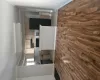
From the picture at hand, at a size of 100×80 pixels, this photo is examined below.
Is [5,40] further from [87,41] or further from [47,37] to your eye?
[87,41]

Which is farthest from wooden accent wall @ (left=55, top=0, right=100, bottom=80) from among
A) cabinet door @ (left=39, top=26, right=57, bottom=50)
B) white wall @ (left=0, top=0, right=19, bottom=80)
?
cabinet door @ (left=39, top=26, right=57, bottom=50)

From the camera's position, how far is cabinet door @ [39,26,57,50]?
2.57m

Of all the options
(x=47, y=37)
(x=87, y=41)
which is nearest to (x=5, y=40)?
(x=47, y=37)

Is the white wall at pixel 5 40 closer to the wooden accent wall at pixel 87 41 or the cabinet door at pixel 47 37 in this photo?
the cabinet door at pixel 47 37

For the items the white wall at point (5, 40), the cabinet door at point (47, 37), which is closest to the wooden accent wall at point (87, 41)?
the white wall at point (5, 40)

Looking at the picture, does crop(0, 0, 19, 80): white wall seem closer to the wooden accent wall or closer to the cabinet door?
the cabinet door

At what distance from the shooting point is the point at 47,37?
2617mm

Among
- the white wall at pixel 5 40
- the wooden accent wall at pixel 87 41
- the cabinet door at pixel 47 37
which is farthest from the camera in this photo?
the cabinet door at pixel 47 37

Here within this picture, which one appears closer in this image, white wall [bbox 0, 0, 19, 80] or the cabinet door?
white wall [bbox 0, 0, 19, 80]

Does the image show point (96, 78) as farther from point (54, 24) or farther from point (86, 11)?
point (54, 24)

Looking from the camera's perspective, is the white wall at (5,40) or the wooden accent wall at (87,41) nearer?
the wooden accent wall at (87,41)

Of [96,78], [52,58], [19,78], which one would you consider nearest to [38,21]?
[52,58]

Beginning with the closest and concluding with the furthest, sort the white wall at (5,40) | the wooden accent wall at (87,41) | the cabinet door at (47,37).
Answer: the wooden accent wall at (87,41) < the white wall at (5,40) < the cabinet door at (47,37)

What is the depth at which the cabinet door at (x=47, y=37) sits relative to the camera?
2574mm
